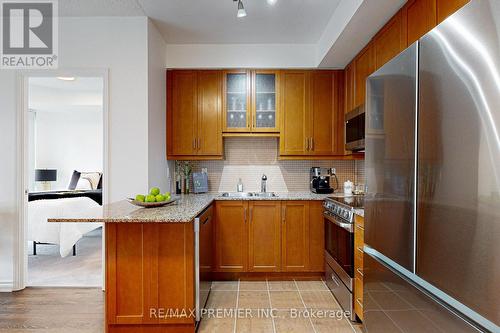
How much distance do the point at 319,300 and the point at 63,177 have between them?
6.98 meters

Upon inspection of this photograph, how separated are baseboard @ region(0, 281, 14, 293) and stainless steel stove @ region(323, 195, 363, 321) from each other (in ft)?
10.5

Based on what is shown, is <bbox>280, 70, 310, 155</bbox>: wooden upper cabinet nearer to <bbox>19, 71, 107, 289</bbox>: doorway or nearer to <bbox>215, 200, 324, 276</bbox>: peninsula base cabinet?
<bbox>215, 200, 324, 276</bbox>: peninsula base cabinet

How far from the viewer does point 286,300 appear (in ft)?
9.55

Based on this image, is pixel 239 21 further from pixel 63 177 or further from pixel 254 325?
pixel 63 177

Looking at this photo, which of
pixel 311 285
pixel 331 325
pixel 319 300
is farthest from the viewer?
pixel 311 285

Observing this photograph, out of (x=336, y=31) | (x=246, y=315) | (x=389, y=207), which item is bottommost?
(x=246, y=315)

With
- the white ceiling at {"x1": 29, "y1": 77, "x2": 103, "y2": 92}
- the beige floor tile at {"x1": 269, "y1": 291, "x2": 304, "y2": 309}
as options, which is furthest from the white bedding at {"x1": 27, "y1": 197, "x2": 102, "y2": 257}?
the beige floor tile at {"x1": 269, "y1": 291, "x2": 304, "y2": 309}

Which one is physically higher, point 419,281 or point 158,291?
point 419,281

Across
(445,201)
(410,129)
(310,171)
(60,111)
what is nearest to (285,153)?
(310,171)

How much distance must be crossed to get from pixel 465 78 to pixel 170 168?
3.39 metres

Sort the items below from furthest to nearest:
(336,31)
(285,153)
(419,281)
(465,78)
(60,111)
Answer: (60,111), (285,153), (336,31), (419,281), (465,78)

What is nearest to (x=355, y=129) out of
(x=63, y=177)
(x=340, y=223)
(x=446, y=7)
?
(x=340, y=223)

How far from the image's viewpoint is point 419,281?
1202 millimetres

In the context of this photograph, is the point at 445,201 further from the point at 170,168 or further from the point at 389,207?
the point at 170,168
